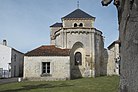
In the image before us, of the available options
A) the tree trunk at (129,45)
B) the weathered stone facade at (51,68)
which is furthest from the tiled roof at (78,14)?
the tree trunk at (129,45)

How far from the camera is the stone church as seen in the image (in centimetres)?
2827

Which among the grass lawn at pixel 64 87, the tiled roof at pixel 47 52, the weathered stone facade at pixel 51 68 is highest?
the tiled roof at pixel 47 52

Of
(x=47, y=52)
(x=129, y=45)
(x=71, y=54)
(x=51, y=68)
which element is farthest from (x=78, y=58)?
(x=129, y=45)

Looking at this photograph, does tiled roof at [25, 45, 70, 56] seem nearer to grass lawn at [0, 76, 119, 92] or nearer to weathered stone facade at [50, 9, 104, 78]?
weathered stone facade at [50, 9, 104, 78]

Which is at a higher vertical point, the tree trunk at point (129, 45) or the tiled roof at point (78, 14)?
the tiled roof at point (78, 14)

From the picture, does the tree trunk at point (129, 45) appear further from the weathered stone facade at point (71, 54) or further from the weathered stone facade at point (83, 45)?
the weathered stone facade at point (83, 45)

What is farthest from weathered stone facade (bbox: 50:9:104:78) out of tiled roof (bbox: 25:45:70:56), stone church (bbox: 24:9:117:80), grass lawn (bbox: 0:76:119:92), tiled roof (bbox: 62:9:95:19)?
grass lawn (bbox: 0:76:119:92)

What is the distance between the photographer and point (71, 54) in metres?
33.6

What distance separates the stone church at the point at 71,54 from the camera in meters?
28.3

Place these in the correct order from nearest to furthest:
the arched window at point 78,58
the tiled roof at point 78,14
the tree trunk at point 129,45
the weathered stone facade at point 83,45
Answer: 1. the tree trunk at point 129,45
2. the weathered stone facade at point 83,45
3. the arched window at point 78,58
4. the tiled roof at point 78,14

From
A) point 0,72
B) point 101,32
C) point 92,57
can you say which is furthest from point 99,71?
point 0,72

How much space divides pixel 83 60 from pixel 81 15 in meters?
8.36

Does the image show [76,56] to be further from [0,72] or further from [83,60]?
[0,72]

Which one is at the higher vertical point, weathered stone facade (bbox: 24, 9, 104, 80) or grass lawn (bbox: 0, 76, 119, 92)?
weathered stone facade (bbox: 24, 9, 104, 80)
